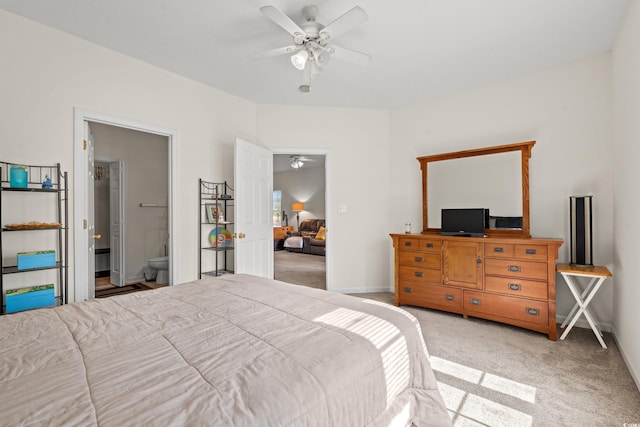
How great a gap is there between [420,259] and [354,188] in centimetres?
140

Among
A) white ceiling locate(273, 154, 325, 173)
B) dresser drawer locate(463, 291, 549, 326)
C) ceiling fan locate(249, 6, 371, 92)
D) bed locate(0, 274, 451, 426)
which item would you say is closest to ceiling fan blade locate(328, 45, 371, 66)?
ceiling fan locate(249, 6, 371, 92)

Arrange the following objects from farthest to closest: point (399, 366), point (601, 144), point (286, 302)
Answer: point (601, 144) < point (286, 302) < point (399, 366)

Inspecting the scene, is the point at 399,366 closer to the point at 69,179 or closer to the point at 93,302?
the point at 93,302

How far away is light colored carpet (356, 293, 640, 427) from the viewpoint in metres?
1.66

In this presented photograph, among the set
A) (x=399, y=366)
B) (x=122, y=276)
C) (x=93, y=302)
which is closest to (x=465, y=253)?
(x=399, y=366)

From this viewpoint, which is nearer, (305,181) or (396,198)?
(396,198)

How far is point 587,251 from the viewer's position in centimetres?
289

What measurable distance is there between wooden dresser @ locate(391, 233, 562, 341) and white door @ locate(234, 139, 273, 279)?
1679 mm

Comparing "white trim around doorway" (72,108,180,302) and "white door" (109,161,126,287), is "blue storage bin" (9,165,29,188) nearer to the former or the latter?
"white trim around doorway" (72,108,180,302)

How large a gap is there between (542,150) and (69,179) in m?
4.52

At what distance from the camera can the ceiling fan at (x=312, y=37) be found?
1.96 metres

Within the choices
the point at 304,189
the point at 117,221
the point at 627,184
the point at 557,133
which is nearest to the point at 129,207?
the point at 117,221

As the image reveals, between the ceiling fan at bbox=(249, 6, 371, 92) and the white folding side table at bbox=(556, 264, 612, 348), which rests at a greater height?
the ceiling fan at bbox=(249, 6, 371, 92)

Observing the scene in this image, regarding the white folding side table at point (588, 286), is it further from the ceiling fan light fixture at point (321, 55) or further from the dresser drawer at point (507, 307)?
the ceiling fan light fixture at point (321, 55)
